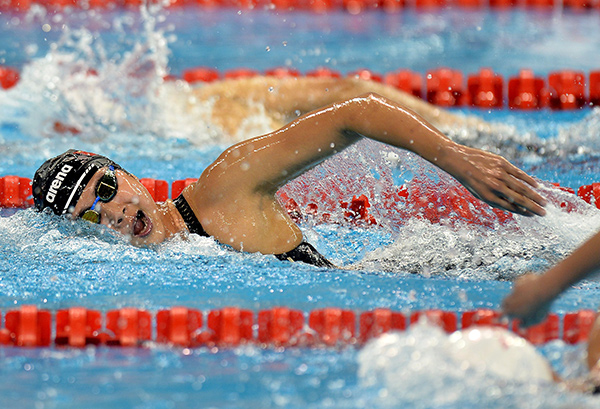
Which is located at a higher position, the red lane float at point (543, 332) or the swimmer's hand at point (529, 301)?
the swimmer's hand at point (529, 301)

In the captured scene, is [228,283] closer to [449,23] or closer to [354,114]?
[354,114]

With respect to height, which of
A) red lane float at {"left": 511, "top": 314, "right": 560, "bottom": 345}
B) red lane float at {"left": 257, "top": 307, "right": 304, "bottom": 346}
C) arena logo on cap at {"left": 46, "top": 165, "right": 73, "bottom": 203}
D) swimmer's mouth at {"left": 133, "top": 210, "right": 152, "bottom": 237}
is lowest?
red lane float at {"left": 511, "top": 314, "right": 560, "bottom": 345}

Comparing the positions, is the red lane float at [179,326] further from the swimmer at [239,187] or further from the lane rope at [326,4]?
the lane rope at [326,4]

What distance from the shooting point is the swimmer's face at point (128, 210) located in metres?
2.46

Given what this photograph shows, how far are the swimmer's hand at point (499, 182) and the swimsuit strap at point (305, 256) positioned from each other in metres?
0.67

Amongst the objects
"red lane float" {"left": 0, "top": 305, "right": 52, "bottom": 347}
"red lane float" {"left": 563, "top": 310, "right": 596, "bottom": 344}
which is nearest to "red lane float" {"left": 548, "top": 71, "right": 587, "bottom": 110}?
"red lane float" {"left": 563, "top": 310, "right": 596, "bottom": 344}

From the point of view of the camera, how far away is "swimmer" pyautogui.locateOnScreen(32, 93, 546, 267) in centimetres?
224

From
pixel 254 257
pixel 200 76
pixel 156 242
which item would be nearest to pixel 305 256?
pixel 254 257

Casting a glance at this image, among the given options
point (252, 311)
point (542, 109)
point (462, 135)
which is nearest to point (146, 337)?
point (252, 311)

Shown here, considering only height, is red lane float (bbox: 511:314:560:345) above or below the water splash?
below

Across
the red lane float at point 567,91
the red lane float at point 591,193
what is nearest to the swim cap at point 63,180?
the red lane float at point 591,193

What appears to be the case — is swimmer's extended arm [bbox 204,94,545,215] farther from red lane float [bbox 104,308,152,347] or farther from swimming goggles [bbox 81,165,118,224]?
red lane float [bbox 104,308,152,347]

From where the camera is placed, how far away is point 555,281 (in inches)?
59.9

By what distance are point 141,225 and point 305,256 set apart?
51cm
